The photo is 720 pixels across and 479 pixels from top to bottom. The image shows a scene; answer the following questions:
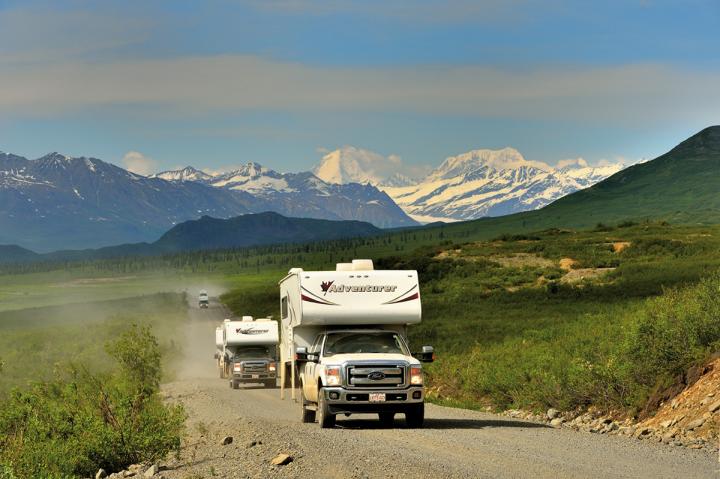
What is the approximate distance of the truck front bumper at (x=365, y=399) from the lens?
25.6 m

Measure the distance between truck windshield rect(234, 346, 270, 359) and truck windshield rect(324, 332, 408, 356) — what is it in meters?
27.5

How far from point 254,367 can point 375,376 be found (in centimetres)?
2893

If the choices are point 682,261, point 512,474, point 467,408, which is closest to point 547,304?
point 682,261


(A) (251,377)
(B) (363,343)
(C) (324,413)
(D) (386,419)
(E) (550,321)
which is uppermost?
(E) (550,321)

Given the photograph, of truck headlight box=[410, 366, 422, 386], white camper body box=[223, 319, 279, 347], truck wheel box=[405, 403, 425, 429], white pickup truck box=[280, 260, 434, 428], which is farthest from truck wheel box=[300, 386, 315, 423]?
white camper body box=[223, 319, 279, 347]

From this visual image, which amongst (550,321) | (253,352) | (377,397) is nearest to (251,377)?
(253,352)

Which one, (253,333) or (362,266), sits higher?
(362,266)

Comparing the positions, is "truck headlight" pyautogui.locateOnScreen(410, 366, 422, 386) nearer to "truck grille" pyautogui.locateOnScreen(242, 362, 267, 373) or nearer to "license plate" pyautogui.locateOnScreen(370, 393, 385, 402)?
"license plate" pyautogui.locateOnScreen(370, 393, 385, 402)

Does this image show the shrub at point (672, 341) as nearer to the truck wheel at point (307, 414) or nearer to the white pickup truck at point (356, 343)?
the white pickup truck at point (356, 343)

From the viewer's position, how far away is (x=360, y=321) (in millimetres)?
28297

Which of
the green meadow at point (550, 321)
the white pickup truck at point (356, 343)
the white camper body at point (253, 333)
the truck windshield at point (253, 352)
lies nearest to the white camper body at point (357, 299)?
the white pickup truck at point (356, 343)

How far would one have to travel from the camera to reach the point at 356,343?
27391 mm

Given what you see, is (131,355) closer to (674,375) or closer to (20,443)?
(20,443)

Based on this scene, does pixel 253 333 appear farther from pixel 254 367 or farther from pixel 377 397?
pixel 377 397
